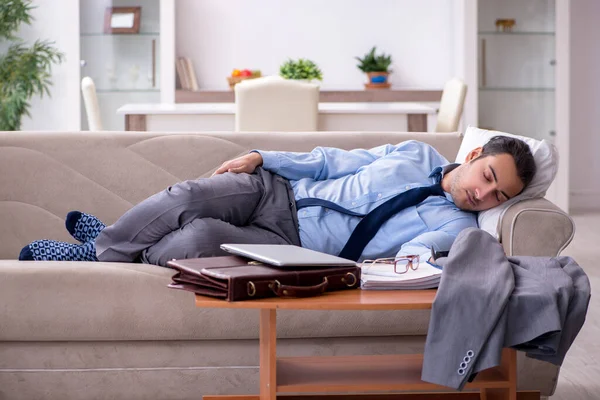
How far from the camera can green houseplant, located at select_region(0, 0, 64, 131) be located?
5844mm

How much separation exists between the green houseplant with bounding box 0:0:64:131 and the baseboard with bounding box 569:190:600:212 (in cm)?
409

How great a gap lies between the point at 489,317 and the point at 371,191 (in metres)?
0.98

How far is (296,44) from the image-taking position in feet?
21.9

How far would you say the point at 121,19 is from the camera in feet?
20.1

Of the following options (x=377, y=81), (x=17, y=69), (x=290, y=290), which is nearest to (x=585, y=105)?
(x=377, y=81)

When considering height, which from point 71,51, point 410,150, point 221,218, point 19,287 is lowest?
point 19,287

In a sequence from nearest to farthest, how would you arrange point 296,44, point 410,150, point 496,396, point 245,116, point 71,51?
point 496,396, point 410,150, point 245,116, point 71,51, point 296,44

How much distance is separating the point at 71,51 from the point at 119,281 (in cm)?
417

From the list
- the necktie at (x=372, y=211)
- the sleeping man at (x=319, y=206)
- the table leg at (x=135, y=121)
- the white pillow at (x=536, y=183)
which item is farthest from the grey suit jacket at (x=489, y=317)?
the table leg at (x=135, y=121)

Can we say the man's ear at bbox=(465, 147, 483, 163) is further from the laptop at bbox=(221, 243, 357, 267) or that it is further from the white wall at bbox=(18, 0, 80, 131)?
the white wall at bbox=(18, 0, 80, 131)

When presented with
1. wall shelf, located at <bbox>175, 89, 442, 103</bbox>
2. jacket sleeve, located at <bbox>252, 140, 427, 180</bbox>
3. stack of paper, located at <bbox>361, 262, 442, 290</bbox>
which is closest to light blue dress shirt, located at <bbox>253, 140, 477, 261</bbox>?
jacket sleeve, located at <bbox>252, 140, 427, 180</bbox>

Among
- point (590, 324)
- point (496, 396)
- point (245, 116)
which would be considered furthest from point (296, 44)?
point (496, 396)

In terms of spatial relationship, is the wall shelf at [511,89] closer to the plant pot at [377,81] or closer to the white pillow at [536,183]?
the plant pot at [377,81]

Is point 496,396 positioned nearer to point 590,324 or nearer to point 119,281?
point 119,281
